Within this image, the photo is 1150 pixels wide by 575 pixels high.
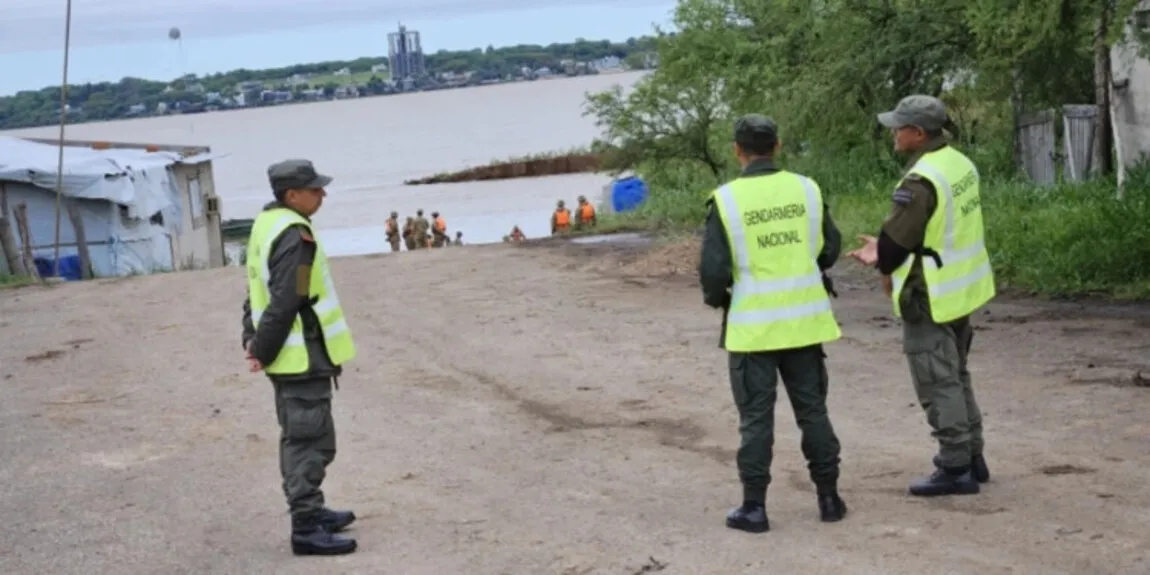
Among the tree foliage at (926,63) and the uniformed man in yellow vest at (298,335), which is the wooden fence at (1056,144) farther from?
the uniformed man in yellow vest at (298,335)

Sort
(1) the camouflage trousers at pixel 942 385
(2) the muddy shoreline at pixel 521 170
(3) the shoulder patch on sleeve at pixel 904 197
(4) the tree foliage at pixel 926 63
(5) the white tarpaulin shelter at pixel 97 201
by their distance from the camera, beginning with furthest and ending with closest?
(2) the muddy shoreline at pixel 521 170
(5) the white tarpaulin shelter at pixel 97 201
(4) the tree foliage at pixel 926 63
(1) the camouflage trousers at pixel 942 385
(3) the shoulder patch on sleeve at pixel 904 197

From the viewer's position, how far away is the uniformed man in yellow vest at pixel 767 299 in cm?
711

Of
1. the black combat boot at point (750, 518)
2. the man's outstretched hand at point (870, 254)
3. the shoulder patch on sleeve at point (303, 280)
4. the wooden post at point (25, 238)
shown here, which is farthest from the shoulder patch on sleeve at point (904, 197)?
the wooden post at point (25, 238)

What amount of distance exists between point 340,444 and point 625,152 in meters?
34.6

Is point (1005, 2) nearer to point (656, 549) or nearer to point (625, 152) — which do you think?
point (656, 549)

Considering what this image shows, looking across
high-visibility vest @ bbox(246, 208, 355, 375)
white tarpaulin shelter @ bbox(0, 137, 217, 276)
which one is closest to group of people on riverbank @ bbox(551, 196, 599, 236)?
white tarpaulin shelter @ bbox(0, 137, 217, 276)

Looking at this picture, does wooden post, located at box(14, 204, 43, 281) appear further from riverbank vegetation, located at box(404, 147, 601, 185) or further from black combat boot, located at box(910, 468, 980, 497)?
riverbank vegetation, located at box(404, 147, 601, 185)

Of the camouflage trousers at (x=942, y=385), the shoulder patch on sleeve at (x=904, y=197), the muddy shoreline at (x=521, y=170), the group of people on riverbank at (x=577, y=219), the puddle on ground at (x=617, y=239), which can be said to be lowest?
the muddy shoreline at (x=521, y=170)

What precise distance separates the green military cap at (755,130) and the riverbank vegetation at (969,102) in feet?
17.9

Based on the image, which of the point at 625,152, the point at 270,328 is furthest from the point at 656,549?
the point at 625,152

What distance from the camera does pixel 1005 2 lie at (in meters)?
14.4

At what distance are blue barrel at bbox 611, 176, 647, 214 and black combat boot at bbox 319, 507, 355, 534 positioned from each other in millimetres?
35089

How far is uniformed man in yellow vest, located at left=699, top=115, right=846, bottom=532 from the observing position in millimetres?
7113

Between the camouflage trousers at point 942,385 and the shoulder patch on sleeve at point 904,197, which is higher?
the shoulder patch on sleeve at point 904,197
